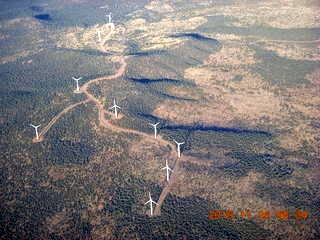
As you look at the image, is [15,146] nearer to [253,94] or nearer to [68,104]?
[68,104]

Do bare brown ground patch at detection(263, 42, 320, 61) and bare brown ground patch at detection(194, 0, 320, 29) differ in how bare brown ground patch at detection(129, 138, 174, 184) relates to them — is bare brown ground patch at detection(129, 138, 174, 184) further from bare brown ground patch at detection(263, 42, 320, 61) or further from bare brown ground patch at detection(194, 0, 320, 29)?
bare brown ground patch at detection(194, 0, 320, 29)

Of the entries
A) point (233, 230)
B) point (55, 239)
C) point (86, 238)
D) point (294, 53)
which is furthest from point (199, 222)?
point (294, 53)
